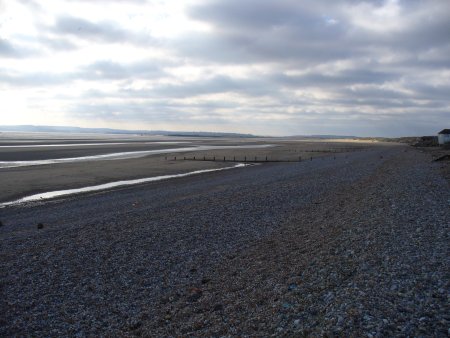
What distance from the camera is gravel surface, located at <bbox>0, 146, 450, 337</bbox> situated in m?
6.55

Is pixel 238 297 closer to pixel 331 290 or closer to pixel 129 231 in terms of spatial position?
pixel 331 290

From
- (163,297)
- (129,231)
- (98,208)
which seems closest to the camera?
(163,297)

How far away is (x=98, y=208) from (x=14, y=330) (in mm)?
12809

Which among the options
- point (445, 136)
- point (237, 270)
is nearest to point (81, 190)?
point (237, 270)

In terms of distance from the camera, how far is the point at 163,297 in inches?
341

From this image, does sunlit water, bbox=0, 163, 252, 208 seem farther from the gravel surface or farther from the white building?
the white building

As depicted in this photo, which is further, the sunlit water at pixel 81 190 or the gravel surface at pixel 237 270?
the sunlit water at pixel 81 190

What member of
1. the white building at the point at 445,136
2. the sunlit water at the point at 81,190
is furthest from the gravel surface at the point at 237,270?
the white building at the point at 445,136

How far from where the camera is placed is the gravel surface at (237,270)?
21.5 ft

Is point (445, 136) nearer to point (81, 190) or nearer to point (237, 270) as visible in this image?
point (81, 190)

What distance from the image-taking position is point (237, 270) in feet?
32.4

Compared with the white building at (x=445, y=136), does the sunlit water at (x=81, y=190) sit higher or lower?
lower

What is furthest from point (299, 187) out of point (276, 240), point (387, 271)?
point (387, 271)

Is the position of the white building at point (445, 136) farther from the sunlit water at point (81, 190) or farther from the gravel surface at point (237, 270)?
the gravel surface at point (237, 270)
